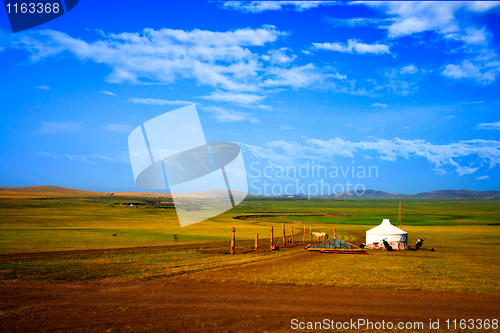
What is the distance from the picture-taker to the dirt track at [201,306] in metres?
8.96

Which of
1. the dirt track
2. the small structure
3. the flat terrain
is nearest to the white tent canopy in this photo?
the small structure

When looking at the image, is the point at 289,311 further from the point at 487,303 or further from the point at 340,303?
the point at 487,303

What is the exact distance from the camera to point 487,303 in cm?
1148

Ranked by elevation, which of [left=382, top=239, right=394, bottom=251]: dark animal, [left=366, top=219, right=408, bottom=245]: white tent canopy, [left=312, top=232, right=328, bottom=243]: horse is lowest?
[left=312, top=232, right=328, bottom=243]: horse

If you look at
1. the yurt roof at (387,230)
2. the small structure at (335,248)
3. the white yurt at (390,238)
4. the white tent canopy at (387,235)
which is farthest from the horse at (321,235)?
the small structure at (335,248)

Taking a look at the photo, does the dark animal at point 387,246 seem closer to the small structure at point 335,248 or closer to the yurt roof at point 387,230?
the yurt roof at point 387,230

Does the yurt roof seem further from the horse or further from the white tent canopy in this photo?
the horse

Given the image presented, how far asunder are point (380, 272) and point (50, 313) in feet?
48.8

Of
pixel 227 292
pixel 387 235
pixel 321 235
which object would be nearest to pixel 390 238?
pixel 387 235

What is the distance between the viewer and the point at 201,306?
35.1ft

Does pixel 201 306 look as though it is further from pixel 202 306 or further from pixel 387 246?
pixel 387 246

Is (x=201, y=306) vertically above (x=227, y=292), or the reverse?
(x=201, y=306)

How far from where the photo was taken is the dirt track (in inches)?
353

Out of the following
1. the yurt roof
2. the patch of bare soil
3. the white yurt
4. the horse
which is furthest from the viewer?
the horse
